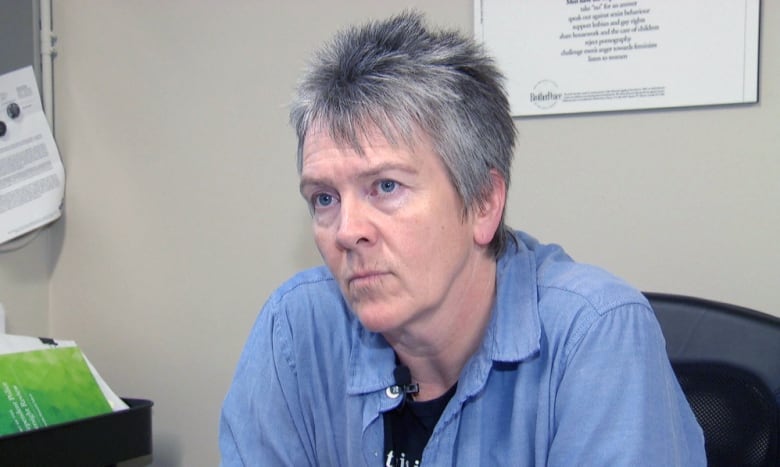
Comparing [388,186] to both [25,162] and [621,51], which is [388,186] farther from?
[25,162]

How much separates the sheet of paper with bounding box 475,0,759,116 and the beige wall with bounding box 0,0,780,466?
5 cm

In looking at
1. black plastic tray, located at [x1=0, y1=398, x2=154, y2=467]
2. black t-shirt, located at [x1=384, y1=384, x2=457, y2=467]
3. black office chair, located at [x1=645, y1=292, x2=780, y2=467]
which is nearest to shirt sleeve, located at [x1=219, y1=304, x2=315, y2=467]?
black t-shirt, located at [x1=384, y1=384, x2=457, y2=467]

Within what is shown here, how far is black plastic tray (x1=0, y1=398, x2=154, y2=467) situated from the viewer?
46.1 inches

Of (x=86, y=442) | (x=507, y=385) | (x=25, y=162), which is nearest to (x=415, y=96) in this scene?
(x=507, y=385)

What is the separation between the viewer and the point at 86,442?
127 cm

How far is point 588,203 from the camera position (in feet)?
4.88

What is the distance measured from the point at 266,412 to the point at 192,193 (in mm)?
788

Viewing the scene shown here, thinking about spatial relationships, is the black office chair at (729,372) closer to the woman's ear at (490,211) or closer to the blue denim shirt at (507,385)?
the blue denim shirt at (507,385)

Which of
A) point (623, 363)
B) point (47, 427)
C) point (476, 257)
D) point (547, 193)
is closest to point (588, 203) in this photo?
point (547, 193)

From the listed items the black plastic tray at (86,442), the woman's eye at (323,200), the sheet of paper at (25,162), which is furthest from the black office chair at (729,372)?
the sheet of paper at (25,162)

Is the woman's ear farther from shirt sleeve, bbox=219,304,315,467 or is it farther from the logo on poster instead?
the logo on poster

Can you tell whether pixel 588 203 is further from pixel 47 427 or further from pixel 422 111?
pixel 47 427

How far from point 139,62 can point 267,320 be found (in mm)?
899

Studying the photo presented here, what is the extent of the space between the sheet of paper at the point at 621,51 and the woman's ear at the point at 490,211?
532 mm
